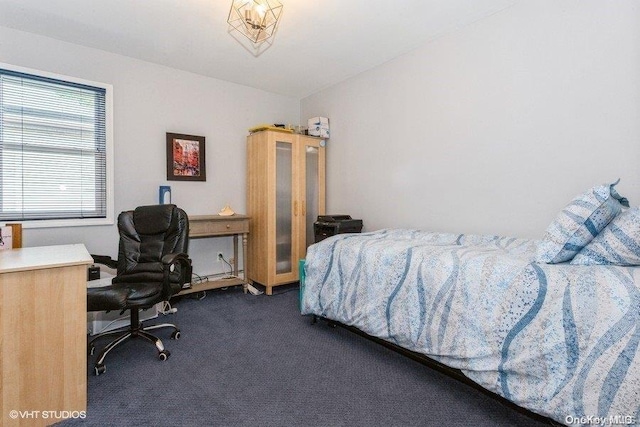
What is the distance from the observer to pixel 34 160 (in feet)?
9.84

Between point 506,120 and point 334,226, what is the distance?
74.2 inches

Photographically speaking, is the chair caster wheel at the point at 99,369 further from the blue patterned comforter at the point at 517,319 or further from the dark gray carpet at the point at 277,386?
the blue patterned comforter at the point at 517,319

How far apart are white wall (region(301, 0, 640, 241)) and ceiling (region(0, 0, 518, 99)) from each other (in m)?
0.28

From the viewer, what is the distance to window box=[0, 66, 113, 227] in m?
2.88

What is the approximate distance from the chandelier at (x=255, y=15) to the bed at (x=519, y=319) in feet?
6.16

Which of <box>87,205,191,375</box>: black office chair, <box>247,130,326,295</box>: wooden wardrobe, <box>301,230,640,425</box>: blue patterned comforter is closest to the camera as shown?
<box>301,230,640,425</box>: blue patterned comforter

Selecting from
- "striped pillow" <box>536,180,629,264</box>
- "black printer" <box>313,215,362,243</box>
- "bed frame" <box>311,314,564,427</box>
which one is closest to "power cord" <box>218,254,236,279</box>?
"black printer" <box>313,215,362,243</box>

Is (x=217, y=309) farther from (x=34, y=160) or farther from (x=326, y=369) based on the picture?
(x=34, y=160)

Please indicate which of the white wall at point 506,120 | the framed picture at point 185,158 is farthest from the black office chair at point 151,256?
the white wall at point 506,120

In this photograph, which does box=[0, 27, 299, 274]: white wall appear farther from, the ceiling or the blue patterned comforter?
the blue patterned comforter

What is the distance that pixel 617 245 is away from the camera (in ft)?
4.94

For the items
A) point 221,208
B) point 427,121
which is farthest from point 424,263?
point 221,208

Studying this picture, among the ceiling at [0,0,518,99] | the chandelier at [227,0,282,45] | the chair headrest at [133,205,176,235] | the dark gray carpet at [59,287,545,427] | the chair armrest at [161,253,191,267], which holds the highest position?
the ceiling at [0,0,518,99]

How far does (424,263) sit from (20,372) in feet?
7.32
